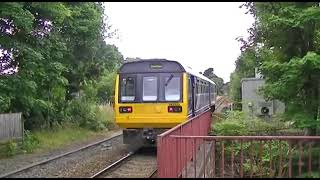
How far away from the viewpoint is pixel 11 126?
67.1 ft

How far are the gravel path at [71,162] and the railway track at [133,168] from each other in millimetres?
473

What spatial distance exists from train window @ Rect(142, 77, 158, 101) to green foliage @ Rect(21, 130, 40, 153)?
220 inches

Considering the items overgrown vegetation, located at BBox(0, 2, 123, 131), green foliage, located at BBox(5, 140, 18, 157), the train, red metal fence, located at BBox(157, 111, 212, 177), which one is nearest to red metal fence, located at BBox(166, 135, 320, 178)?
red metal fence, located at BBox(157, 111, 212, 177)

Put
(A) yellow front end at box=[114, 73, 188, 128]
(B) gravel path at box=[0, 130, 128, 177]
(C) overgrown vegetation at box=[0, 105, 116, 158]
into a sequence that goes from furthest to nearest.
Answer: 1. (C) overgrown vegetation at box=[0, 105, 116, 158]
2. (A) yellow front end at box=[114, 73, 188, 128]
3. (B) gravel path at box=[0, 130, 128, 177]

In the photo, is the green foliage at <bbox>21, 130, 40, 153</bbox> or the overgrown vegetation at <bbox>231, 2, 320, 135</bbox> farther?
the green foliage at <bbox>21, 130, 40, 153</bbox>

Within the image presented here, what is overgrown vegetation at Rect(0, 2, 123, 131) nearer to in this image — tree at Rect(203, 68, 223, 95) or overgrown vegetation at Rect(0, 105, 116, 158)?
overgrown vegetation at Rect(0, 105, 116, 158)

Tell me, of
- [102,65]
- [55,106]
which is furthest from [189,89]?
[102,65]

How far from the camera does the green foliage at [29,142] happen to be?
19.8 metres

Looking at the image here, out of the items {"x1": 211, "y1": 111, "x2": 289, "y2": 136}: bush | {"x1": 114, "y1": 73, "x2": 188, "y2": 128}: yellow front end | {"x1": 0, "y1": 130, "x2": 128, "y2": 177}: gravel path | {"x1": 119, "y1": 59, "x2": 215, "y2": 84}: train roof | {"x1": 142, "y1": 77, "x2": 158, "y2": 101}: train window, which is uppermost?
{"x1": 119, "y1": 59, "x2": 215, "y2": 84}: train roof

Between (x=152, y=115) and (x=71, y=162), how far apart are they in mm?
3097

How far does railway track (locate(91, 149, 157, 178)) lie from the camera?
505 inches

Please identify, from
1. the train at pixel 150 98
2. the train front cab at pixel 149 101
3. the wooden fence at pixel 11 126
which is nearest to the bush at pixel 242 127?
the train at pixel 150 98

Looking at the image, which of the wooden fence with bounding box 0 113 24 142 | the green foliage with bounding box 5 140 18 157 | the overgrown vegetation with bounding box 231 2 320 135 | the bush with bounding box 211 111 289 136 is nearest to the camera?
the overgrown vegetation with bounding box 231 2 320 135

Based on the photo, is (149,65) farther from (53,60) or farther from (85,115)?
(85,115)
